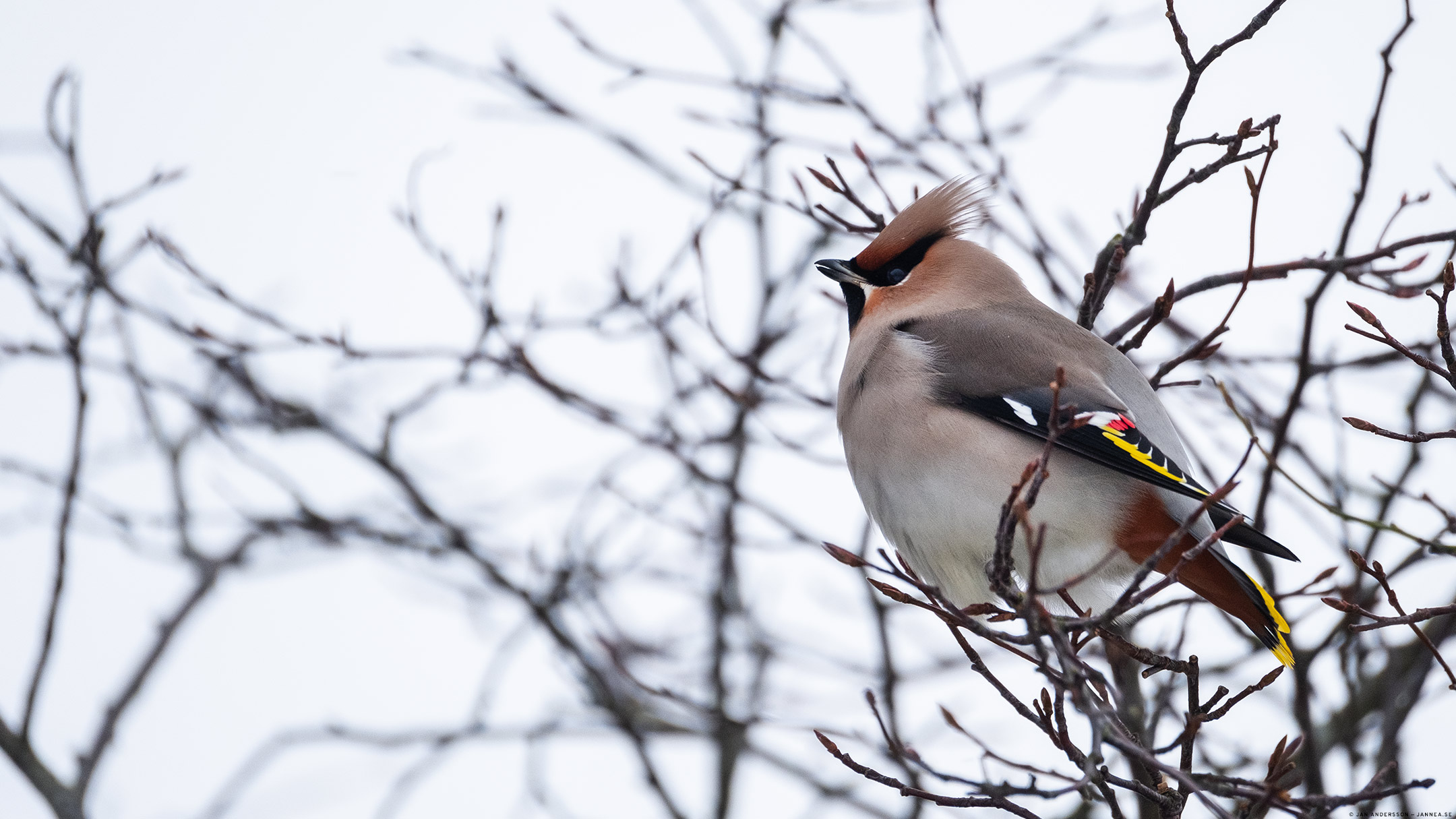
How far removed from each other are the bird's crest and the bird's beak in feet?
0.11

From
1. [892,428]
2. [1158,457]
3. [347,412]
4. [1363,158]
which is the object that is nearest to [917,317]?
[892,428]

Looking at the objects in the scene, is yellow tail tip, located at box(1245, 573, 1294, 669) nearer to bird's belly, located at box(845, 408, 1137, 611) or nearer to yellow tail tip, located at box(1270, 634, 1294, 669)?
yellow tail tip, located at box(1270, 634, 1294, 669)

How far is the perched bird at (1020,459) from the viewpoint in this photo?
11.4ft

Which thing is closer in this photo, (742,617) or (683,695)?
(683,695)

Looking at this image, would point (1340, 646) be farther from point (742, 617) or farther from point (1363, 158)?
point (742, 617)

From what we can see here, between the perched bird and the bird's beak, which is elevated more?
the bird's beak

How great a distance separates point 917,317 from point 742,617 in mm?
1691

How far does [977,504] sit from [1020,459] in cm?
15

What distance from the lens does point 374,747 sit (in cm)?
520

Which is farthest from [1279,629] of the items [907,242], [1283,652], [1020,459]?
[907,242]

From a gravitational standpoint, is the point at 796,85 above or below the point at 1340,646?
above

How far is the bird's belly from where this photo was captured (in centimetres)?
363

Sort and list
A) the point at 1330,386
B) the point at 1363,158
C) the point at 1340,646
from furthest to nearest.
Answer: the point at 1330,386 → the point at 1340,646 → the point at 1363,158

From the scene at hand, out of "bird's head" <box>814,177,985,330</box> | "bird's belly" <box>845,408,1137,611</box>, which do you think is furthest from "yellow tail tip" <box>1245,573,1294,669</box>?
"bird's head" <box>814,177,985,330</box>
